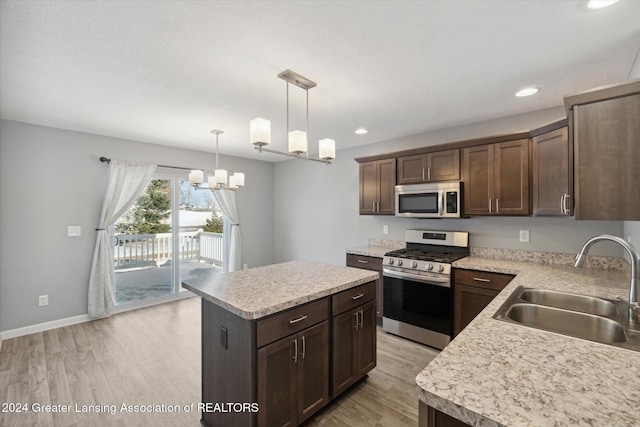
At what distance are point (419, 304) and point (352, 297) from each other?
4.31 ft

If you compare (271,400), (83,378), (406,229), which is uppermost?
(406,229)

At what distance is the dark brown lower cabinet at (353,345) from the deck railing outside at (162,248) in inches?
143

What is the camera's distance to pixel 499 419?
2.28ft

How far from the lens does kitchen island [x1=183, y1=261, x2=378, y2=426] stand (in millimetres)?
1575

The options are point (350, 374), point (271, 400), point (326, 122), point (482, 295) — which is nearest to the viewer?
point (271, 400)

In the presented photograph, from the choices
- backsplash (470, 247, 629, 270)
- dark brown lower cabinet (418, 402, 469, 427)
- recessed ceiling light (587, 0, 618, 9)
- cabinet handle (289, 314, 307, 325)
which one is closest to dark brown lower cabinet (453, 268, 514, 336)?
backsplash (470, 247, 629, 270)

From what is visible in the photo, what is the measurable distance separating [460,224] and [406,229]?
695 millimetres

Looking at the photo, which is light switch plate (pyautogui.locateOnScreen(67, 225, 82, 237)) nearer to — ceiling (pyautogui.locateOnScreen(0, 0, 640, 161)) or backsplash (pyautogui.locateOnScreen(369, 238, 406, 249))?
ceiling (pyautogui.locateOnScreen(0, 0, 640, 161))

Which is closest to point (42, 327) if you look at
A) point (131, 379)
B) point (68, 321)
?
point (68, 321)

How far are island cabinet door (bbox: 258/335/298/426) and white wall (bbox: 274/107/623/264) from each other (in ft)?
8.95

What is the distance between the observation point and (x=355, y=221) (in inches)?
179

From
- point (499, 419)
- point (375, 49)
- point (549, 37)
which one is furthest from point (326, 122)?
point (499, 419)

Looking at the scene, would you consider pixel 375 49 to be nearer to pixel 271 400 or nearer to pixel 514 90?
pixel 514 90

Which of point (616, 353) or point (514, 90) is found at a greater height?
point (514, 90)
